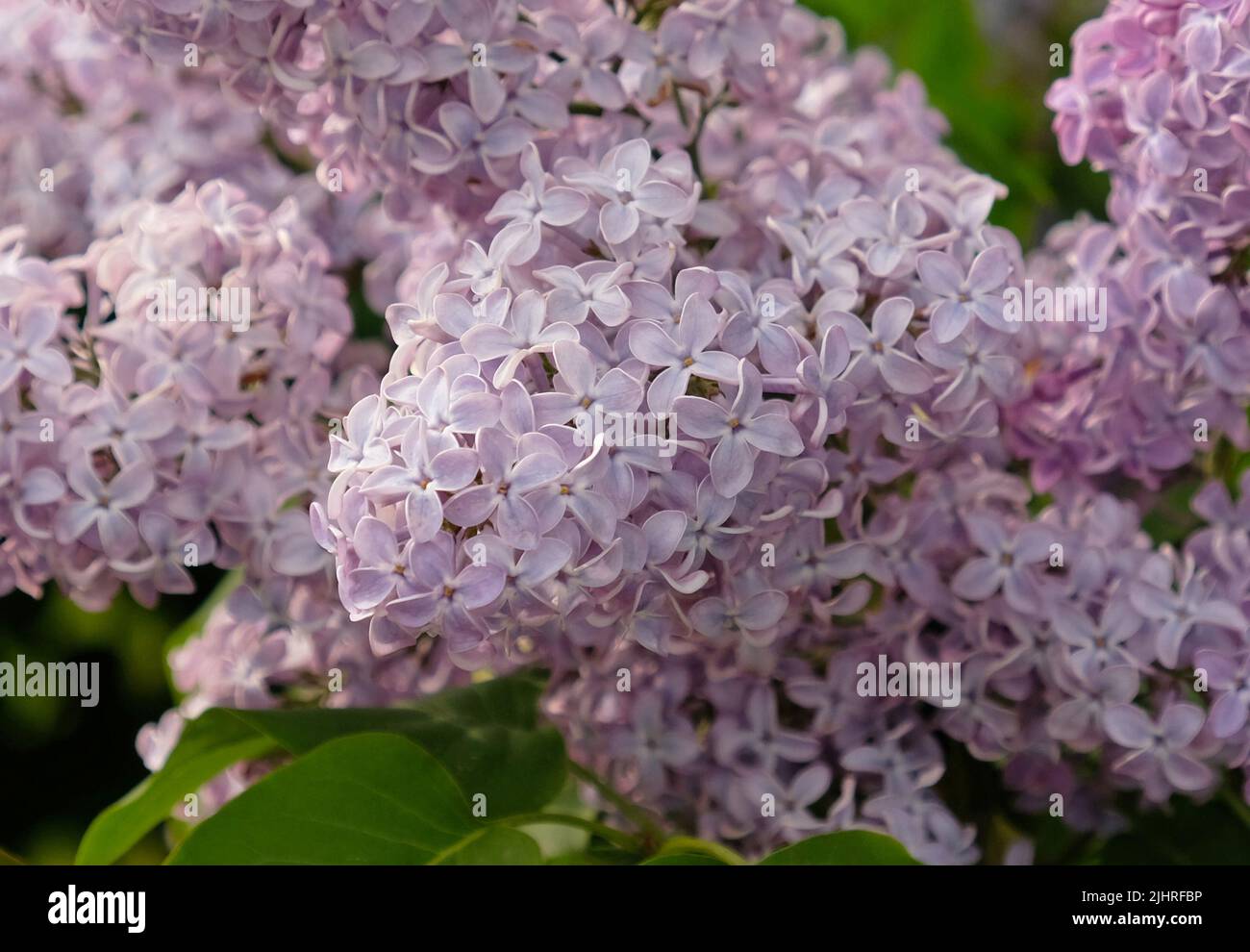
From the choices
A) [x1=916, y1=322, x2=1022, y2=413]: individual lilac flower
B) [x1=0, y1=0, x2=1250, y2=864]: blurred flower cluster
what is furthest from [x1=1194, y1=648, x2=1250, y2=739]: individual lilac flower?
[x1=916, y1=322, x2=1022, y2=413]: individual lilac flower

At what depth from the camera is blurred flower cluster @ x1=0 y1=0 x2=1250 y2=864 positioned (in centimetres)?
51

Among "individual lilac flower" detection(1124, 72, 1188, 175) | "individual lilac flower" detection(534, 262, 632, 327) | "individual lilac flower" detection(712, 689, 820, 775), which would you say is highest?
"individual lilac flower" detection(1124, 72, 1188, 175)

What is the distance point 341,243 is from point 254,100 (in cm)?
12

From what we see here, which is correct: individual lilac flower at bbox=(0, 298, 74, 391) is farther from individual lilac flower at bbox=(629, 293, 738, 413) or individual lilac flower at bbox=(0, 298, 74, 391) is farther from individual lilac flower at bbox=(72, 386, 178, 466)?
individual lilac flower at bbox=(629, 293, 738, 413)

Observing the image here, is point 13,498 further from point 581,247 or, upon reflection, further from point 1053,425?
point 1053,425

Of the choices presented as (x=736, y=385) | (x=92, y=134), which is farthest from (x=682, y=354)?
(x=92, y=134)

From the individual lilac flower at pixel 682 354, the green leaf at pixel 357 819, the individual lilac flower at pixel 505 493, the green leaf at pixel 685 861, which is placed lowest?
the green leaf at pixel 685 861

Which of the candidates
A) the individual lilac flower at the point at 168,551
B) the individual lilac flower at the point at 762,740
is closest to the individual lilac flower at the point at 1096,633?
the individual lilac flower at the point at 762,740

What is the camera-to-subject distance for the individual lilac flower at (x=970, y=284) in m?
0.54

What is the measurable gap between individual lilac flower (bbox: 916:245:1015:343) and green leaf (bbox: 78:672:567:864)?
23 cm

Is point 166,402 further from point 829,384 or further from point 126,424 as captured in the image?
point 829,384

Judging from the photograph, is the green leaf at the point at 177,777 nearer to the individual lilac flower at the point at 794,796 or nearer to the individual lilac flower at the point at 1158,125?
the individual lilac flower at the point at 794,796

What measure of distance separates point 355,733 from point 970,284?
0.29 metres

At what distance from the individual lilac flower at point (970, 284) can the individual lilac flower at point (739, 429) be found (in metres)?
0.10
